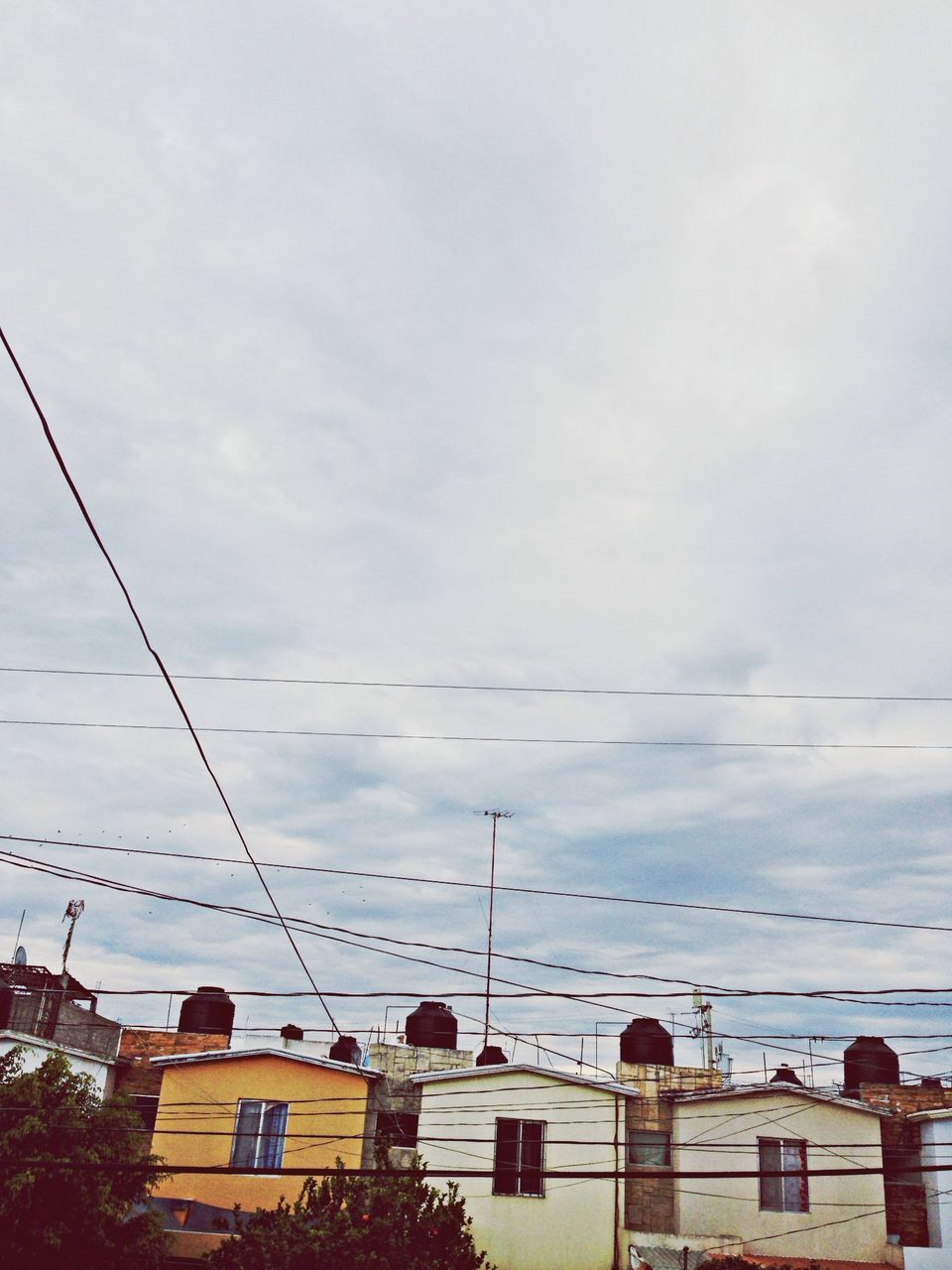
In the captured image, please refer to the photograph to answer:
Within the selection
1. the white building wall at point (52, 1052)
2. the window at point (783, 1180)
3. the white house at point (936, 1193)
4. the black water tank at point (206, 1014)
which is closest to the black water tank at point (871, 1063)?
the white house at point (936, 1193)

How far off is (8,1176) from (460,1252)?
8324 mm

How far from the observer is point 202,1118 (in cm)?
3072

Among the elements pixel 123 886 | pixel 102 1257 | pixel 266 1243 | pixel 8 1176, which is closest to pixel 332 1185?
pixel 266 1243

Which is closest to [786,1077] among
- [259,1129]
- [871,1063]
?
[871,1063]

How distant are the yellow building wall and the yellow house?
0.09ft

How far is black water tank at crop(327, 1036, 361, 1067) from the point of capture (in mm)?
39031

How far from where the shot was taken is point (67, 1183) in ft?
65.6

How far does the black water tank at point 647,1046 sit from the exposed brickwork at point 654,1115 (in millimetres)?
682

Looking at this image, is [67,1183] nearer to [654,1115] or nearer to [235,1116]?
[235,1116]

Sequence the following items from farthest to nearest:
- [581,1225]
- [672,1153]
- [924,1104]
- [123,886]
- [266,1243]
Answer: [924,1104]
[672,1153]
[581,1225]
[266,1243]
[123,886]

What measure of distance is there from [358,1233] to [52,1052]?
13.9 metres

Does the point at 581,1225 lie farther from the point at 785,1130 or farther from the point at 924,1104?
the point at 924,1104

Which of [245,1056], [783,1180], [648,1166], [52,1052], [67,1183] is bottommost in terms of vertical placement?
[67,1183]

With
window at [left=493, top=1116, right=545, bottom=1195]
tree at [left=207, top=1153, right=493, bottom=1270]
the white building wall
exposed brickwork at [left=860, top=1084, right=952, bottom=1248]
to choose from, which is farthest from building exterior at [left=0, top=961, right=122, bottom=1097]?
exposed brickwork at [left=860, top=1084, right=952, bottom=1248]
